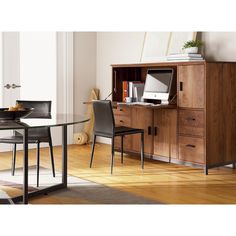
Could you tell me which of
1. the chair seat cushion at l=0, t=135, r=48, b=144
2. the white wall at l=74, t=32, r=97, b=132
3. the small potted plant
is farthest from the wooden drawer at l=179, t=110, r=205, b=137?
the white wall at l=74, t=32, r=97, b=132

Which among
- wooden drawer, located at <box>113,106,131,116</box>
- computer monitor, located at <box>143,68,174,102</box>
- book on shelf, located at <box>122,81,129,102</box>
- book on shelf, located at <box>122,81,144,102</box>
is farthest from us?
book on shelf, located at <box>122,81,129,102</box>

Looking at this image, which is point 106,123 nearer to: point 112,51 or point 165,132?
point 165,132

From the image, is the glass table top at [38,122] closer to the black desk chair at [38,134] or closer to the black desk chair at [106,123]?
the black desk chair at [38,134]

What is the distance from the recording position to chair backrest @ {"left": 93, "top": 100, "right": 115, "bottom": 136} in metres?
4.94

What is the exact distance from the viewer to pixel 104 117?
502 centimetres

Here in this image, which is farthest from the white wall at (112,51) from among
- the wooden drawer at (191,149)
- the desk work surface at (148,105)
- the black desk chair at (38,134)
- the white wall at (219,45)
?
the black desk chair at (38,134)

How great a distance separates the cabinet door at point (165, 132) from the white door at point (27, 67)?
1.95 m

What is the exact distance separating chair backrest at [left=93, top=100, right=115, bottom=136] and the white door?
1.68m

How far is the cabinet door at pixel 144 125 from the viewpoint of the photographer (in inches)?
218

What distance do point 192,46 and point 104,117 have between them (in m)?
1.30

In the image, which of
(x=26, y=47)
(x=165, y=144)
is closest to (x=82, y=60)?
(x=26, y=47)

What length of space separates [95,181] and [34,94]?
8.14 feet

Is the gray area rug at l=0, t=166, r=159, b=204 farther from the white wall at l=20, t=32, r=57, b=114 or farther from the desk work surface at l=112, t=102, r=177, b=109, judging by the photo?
the white wall at l=20, t=32, r=57, b=114

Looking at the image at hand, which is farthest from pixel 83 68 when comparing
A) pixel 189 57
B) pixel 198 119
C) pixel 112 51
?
pixel 198 119
